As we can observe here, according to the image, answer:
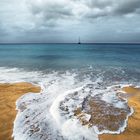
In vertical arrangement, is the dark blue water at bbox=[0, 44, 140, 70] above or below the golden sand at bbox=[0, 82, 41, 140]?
below

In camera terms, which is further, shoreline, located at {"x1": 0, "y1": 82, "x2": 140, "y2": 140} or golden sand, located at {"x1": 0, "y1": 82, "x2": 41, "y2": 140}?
golden sand, located at {"x1": 0, "y1": 82, "x2": 41, "y2": 140}

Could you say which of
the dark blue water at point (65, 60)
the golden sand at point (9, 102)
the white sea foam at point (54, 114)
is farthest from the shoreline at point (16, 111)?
the dark blue water at point (65, 60)

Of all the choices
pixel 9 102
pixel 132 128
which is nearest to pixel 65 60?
pixel 9 102

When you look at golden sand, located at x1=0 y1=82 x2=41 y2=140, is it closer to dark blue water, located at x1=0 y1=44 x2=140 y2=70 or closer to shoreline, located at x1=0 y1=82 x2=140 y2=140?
shoreline, located at x1=0 y1=82 x2=140 y2=140

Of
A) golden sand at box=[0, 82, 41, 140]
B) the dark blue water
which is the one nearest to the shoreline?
golden sand at box=[0, 82, 41, 140]

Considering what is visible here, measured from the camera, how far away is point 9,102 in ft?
47.9

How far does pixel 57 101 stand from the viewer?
49.2ft

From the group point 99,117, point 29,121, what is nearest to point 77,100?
point 99,117

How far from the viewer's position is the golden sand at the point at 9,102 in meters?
10.1

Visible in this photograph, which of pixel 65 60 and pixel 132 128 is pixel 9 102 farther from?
pixel 65 60

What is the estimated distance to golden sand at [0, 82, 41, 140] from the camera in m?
10.1

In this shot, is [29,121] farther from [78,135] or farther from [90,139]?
[90,139]

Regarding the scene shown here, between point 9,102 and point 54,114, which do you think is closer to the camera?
point 54,114

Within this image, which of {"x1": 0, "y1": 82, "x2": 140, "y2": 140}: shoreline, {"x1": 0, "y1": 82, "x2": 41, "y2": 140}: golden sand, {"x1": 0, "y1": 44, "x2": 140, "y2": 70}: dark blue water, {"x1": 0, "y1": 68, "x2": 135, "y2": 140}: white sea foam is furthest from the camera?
{"x1": 0, "y1": 44, "x2": 140, "y2": 70}: dark blue water
